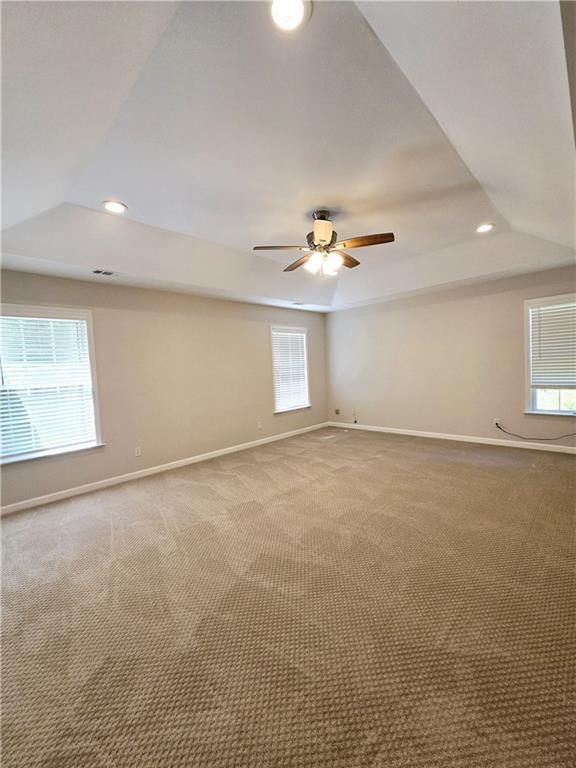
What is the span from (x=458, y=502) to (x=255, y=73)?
11.5ft

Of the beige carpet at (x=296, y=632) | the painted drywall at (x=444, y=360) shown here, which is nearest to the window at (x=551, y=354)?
the painted drywall at (x=444, y=360)

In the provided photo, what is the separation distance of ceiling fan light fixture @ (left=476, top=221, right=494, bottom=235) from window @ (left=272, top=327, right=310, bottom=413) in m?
3.35

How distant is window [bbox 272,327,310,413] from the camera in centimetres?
597

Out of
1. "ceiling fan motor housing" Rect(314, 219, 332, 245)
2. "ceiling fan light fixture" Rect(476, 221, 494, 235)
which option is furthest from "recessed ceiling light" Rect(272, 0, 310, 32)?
"ceiling fan light fixture" Rect(476, 221, 494, 235)

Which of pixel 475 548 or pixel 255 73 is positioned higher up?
pixel 255 73

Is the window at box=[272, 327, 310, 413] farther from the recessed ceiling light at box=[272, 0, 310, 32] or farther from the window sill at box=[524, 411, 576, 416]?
the recessed ceiling light at box=[272, 0, 310, 32]

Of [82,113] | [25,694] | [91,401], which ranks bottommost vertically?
[25,694]

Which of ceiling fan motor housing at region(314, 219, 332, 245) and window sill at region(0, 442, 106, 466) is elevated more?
ceiling fan motor housing at region(314, 219, 332, 245)

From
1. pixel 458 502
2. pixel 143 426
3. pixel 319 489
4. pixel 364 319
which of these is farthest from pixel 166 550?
pixel 364 319

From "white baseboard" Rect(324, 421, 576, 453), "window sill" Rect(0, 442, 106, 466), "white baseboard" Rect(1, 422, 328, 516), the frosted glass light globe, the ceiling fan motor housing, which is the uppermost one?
the frosted glass light globe

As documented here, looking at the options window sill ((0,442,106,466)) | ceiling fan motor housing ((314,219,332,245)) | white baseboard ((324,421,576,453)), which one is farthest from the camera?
white baseboard ((324,421,576,453))

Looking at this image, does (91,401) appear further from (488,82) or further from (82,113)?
(488,82)

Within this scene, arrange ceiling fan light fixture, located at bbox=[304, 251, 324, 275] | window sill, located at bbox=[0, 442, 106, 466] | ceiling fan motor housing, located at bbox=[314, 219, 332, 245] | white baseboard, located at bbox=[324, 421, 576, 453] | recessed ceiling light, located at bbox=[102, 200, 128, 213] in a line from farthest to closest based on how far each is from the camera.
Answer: white baseboard, located at bbox=[324, 421, 576, 453]
window sill, located at bbox=[0, 442, 106, 466]
ceiling fan light fixture, located at bbox=[304, 251, 324, 275]
ceiling fan motor housing, located at bbox=[314, 219, 332, 245]
recessed ceiling light, located at bbox=[102, 200, 128, 213]

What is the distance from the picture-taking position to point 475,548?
2336mm
